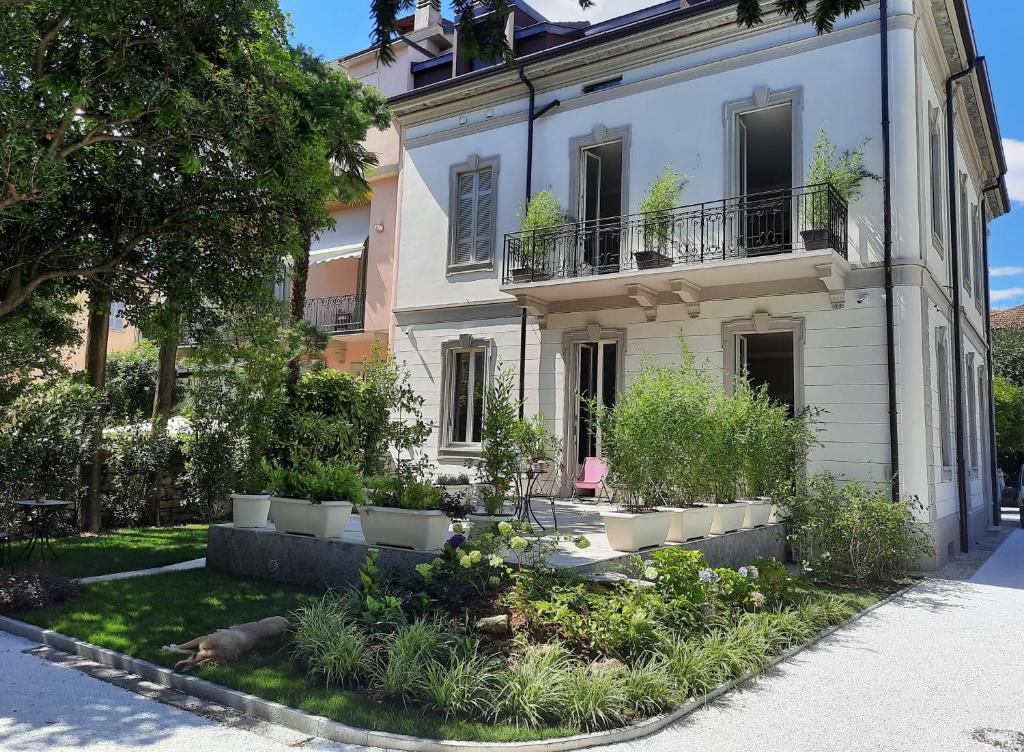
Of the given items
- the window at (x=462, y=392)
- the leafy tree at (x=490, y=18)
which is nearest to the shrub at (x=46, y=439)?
the window at (x=462, y=392)

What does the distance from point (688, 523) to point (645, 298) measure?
5129 millimetres

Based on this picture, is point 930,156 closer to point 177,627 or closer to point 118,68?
point 118,68

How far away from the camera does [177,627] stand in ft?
20.1

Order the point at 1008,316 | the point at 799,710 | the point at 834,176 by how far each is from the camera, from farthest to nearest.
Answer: the point at 1008,316, the point at 834,176, the point at 799,710

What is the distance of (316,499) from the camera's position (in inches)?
301

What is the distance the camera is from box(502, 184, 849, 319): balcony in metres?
11.0

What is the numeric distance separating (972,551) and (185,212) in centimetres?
1305

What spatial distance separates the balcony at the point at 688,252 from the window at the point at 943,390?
2518 millimetres

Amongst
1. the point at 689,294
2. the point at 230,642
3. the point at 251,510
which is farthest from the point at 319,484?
the point at 689,294

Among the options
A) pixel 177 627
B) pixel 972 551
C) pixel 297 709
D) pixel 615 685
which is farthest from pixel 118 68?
pixel 972 551

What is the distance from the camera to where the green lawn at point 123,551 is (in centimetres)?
874

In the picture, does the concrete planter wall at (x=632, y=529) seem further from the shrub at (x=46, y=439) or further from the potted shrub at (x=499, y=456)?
the shrub at (x=46, y=439)

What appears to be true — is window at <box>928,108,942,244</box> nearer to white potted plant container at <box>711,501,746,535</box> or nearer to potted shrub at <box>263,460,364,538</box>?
white potted plant container at <box>711,501,746,535</box>

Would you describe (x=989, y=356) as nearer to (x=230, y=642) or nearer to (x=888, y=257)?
(x=888, y=257)
